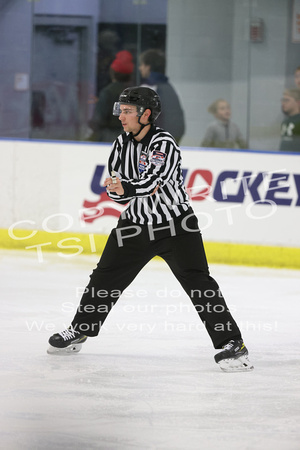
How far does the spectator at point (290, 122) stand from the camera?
6988 mm

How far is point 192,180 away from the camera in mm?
6910

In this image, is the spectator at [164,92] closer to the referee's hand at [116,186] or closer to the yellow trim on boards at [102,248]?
the yellow trim on boards at [102,248]

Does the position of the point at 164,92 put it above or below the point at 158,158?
above

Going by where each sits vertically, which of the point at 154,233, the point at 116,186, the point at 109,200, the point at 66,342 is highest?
the point at 116,186

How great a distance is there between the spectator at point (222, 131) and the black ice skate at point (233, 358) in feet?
11.3

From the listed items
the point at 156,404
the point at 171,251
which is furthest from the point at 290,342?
the point at 156,404

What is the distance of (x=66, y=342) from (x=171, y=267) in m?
0.57

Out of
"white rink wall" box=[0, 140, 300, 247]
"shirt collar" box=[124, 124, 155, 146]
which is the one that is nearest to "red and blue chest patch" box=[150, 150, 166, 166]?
"shirt collar" box=[124, 124, 155, 146]

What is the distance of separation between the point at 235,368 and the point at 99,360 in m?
0.58

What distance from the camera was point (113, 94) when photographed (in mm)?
7422

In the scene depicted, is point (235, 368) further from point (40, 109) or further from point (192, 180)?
point (40, 109)

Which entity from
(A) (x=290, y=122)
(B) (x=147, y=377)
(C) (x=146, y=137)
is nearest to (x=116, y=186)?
(C) (x=146, y=137)

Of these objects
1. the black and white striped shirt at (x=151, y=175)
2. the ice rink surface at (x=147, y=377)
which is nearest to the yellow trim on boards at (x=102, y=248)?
the ice rink surface at (x=147, y=377)

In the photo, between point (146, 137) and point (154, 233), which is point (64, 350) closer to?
point (154, 233)
